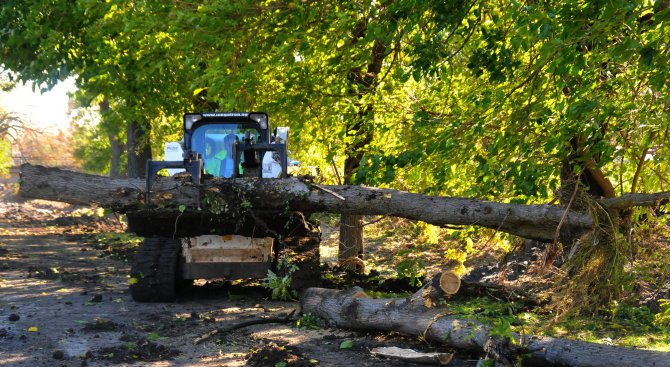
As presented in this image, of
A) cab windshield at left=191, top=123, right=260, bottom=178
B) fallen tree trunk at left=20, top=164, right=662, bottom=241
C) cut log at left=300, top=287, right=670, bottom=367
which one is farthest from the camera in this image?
cab windshield at left=191, top=123, right=260, bottom=178

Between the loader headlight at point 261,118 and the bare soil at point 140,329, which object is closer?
the bare soil at point 140,329

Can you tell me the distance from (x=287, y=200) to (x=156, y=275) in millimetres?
2374

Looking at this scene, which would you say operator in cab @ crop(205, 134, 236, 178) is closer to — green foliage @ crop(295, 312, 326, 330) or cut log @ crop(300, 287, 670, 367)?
cut log @ crop(300, 287, 670, 367)

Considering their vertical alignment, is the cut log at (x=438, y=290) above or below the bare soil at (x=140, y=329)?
above

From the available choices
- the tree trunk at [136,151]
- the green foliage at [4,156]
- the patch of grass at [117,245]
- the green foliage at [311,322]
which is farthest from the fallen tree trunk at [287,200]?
the green foliage at [4,156]

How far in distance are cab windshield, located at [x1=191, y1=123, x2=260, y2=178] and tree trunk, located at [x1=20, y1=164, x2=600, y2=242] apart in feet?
7.75

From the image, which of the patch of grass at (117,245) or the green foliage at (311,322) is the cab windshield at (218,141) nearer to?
the green foliage at (311,322)

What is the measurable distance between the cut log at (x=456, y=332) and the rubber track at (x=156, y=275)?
6.47 feet

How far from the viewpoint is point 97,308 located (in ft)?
34.2

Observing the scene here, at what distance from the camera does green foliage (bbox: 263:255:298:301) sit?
34.7 feet

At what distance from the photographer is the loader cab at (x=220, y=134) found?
12.0 m

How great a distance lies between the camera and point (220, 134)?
484 inches

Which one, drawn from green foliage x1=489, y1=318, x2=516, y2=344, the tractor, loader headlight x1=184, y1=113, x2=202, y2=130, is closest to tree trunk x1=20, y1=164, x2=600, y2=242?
the tractor

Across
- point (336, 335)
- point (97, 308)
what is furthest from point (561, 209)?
point (97, 308)
